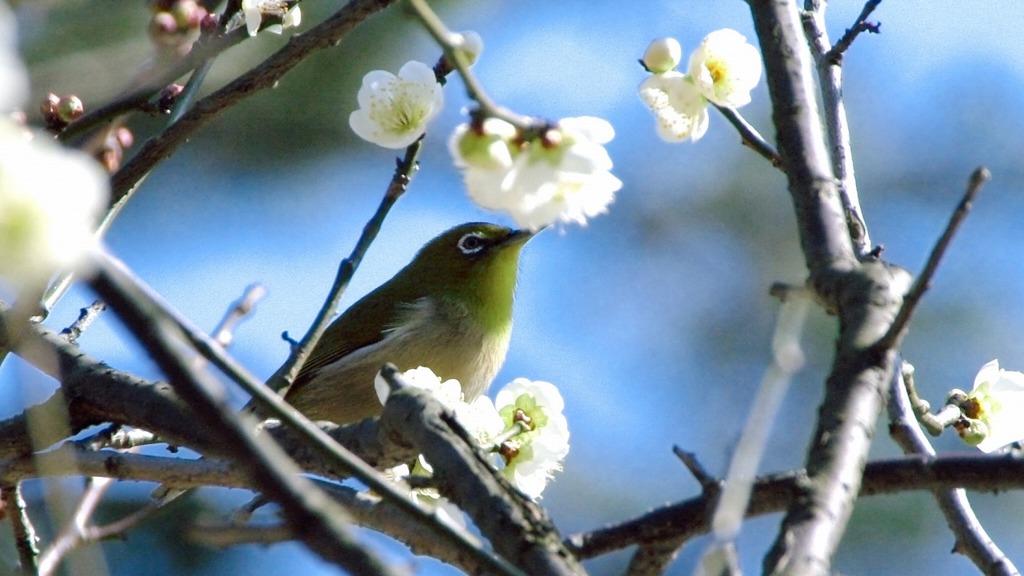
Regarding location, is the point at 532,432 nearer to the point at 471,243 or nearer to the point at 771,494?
the point at 771,494

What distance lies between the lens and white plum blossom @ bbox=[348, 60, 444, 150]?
104 inches

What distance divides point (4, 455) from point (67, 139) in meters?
0.96

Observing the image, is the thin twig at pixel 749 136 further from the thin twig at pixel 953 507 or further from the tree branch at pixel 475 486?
the tree branch at pixel 475 486

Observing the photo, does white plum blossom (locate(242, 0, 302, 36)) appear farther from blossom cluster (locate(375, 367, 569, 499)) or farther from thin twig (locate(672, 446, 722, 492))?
thin twig (locate(672, 446, 722, 492))

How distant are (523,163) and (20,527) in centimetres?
181

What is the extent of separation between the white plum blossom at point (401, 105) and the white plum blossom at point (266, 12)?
27 cm

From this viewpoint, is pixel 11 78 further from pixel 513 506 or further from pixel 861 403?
pixel 861 403

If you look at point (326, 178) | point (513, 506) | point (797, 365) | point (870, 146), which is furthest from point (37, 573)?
point (870, 146)

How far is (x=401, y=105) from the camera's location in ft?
8.69

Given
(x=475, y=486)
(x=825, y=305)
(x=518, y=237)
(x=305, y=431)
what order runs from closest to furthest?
(x=305, y=431) → (x=475, y=486) → (x=825, y=305) → (x=518, y=237)

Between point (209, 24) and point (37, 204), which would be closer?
point (37, 204)

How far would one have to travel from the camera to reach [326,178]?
10.9 meters

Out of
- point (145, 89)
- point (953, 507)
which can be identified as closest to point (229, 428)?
point (145, 89)

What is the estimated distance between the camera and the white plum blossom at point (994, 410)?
2.97m
